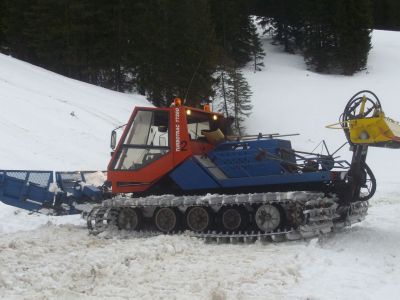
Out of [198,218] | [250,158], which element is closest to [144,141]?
[198,218]

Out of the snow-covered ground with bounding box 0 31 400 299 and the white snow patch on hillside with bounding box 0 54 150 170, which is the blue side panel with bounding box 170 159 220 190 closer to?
the snow-covered ground with bounding box 0 31 400 299

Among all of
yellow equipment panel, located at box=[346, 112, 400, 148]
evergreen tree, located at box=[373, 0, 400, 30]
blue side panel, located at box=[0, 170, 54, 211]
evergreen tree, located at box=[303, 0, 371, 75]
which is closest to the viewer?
yellow equipment panel, located at box=[346, 112, 400, 148]

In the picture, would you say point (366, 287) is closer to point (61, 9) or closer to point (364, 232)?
point (364, 232)

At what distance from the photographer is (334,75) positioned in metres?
43.2

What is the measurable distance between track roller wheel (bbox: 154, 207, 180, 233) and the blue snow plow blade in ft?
5.76

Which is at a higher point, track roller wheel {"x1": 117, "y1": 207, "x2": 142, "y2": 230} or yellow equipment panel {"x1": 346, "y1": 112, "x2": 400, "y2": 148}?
yellow equipment panel {"x1": 346, "y1": 112, "x2": 400, "y2": 148}

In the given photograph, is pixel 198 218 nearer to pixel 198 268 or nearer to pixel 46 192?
pixel 198 268

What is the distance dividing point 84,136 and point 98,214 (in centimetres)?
1113

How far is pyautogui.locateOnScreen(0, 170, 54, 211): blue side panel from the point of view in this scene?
1116 cm

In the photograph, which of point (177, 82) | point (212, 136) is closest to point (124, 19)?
point (177, 82)

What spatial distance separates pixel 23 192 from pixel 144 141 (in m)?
2.84

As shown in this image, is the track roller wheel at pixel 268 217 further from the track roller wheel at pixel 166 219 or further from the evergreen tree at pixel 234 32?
the evergreen tree at pixel 234 32

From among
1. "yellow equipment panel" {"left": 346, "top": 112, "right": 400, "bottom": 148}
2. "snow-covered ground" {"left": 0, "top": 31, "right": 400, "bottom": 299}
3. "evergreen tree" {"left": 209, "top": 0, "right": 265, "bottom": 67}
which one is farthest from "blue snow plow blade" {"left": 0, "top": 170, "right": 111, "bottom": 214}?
"evergreen tree" {"left": 209, "top": 0, "right": 265, "bottom": 67}

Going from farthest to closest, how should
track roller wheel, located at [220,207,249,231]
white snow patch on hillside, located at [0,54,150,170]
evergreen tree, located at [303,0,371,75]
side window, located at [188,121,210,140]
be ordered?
evergreen tree, located at [303,0,371,75], white snow patch on hillside, located at [0,54,150,170], side window, located at [188,121,210,140], track roller wheel, located at [220,207,249,231]
